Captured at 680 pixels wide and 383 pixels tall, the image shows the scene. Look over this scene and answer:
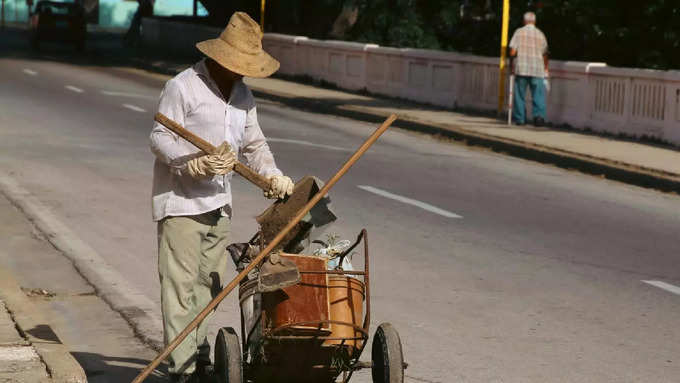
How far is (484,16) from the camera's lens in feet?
109

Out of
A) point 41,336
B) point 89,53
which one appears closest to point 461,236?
point 41,336

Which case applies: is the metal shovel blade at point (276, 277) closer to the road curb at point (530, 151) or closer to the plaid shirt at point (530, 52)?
the road curb at point (530, 151)

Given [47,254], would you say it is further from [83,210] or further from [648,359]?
[648,359]

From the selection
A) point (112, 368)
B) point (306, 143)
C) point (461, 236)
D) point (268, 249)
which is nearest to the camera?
point (268, 249)

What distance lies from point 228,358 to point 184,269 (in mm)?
552

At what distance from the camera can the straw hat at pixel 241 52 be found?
555cm

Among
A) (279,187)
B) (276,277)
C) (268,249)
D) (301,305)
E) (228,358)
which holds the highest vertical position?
(279,187)

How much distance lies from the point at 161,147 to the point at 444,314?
3.11 m

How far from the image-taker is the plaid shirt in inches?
863

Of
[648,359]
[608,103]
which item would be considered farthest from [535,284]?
[608,103]

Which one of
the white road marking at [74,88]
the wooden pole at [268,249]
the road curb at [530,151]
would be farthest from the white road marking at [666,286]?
the white road marking at [74,88]

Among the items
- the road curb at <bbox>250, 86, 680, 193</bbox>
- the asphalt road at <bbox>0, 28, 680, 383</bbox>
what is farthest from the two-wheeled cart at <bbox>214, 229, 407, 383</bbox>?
the road curb at <bbox>250, 86, 680, 193</bbox>

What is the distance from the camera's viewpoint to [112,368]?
6.67 m

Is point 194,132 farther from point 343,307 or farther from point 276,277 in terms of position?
point 343,307
